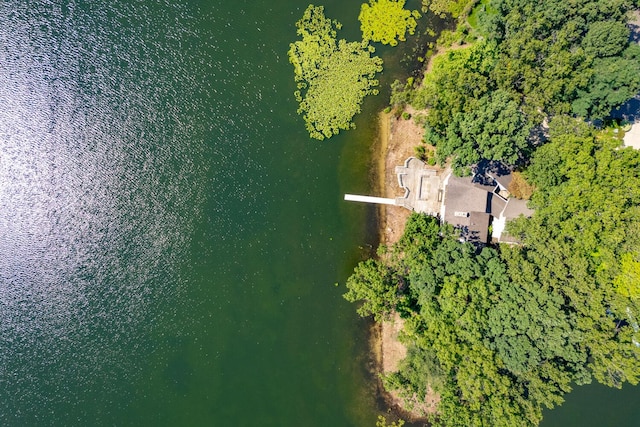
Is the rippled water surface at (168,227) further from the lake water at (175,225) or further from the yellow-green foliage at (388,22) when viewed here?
the yellow-green foliage at (388,22)

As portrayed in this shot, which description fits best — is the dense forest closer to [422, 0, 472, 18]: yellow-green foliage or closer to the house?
the house

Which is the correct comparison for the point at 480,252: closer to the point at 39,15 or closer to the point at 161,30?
the point at 161,30

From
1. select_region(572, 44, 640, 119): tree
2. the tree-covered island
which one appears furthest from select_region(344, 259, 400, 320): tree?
select_region(572, 44, 640, 119): tree

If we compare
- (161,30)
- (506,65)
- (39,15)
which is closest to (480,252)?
(506,65)

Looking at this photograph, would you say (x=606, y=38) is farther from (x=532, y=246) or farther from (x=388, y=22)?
(x=388, y=22)

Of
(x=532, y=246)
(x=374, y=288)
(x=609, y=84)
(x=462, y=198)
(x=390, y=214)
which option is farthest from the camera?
(x=390, y=214)

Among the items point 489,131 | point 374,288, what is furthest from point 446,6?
point 374,288
